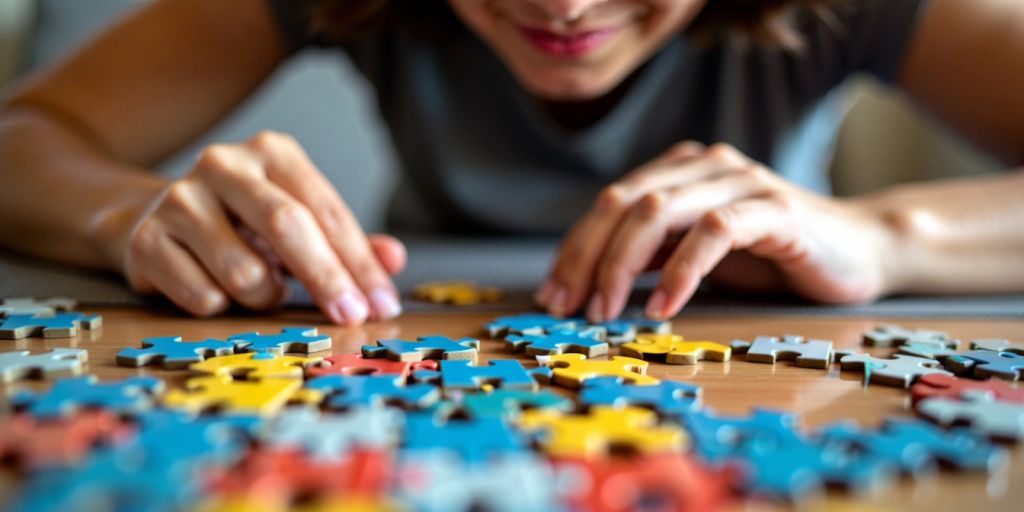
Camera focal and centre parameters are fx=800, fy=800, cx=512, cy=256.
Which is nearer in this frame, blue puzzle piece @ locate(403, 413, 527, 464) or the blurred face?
blue puzzle piece @ locate(403, 413, 527, 464)

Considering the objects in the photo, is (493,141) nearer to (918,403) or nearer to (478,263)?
(478,263)

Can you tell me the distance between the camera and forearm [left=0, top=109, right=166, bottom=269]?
104 cm

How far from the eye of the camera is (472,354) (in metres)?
0.71

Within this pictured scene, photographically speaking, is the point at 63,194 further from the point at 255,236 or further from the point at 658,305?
the point at 658,305

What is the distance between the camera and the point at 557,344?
75cm

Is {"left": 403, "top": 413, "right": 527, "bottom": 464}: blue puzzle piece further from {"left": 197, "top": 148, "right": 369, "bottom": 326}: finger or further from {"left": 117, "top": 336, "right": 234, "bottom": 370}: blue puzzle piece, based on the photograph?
{"left": 197, "top": 148, "right": 369, "bottom": 326}: finger

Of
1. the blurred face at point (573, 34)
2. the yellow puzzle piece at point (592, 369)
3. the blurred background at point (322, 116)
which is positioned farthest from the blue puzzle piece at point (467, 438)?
the blurred background at point (322, 116)

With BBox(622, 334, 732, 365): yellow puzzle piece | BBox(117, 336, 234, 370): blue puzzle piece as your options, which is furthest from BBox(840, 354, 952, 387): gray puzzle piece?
BBox(117, 336, 234, 370): blue puzzle piece

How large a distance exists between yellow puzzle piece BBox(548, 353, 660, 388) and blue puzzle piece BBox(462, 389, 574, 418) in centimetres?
5

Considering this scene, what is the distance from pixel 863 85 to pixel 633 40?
7.22ft

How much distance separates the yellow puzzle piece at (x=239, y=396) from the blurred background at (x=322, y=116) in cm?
141

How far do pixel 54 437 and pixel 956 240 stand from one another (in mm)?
1045

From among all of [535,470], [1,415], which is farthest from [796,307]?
[1,415]

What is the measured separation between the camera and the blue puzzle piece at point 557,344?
74 centimetres
